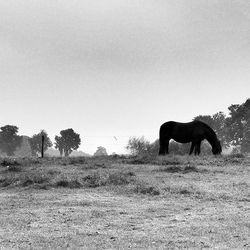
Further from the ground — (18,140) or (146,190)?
(18,140)

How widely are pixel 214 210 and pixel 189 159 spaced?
15.4 m

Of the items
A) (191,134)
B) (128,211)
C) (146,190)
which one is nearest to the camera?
(128,211)

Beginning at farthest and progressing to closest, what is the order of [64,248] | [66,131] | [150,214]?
[66,131] < [150,214] < [64,248]

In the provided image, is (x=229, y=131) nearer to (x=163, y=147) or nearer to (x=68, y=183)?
(x=163, y=147)

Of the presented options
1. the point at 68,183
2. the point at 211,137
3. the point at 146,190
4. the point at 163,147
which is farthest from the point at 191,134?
the point at 146,190

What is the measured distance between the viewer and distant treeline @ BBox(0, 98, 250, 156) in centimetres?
8595

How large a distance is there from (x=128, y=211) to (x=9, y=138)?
117195 mm

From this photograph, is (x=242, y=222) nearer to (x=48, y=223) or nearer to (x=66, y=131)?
(x=48, y=223)

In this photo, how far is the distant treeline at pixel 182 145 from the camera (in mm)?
85950

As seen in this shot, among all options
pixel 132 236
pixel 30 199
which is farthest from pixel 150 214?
pixel 30 199

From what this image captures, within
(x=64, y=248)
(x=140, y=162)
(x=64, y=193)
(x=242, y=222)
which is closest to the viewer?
(x=64, y=248)

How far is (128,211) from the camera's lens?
10859mm

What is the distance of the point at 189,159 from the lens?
26312mm

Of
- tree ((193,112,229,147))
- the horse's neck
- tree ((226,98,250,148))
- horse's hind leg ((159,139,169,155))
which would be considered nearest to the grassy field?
the horse's neck
